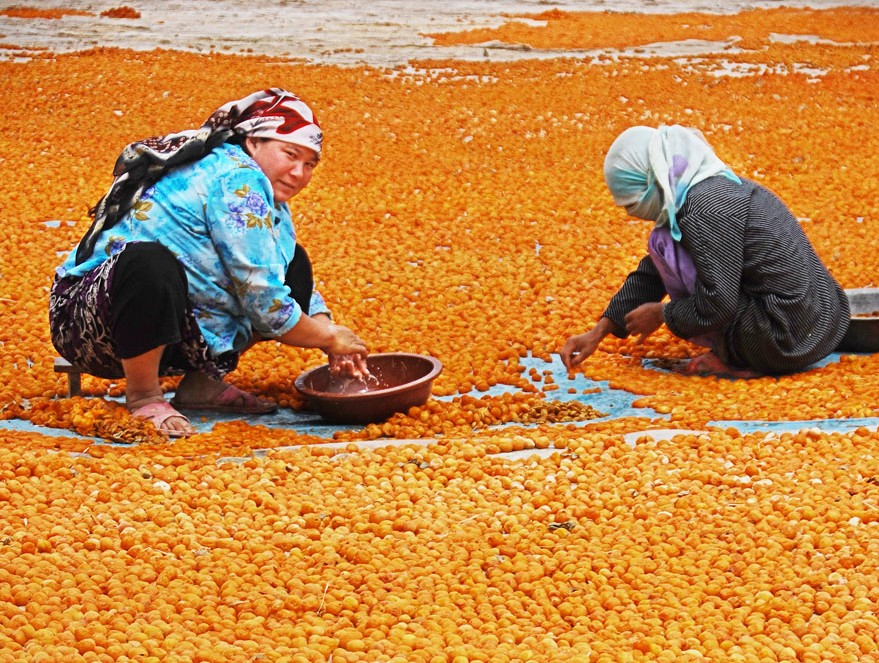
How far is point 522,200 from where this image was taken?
24.0 ft

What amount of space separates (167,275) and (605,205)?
13.9 feet

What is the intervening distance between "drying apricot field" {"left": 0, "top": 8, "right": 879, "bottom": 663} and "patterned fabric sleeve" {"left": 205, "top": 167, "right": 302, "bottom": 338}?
0.43 meters

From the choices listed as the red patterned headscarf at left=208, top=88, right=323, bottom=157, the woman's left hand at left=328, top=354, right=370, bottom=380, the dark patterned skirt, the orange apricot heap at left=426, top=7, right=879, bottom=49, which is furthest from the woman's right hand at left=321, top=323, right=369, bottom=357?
the orange apricot heap at left=426, top=7, right=879, bottom=49

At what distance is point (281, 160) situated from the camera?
3.72m

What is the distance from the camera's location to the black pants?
11.5 feet

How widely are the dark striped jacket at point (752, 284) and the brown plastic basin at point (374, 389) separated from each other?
1.01 metres

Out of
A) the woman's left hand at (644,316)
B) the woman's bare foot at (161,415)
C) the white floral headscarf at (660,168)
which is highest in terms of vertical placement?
the white floral headscarf at (660,168)

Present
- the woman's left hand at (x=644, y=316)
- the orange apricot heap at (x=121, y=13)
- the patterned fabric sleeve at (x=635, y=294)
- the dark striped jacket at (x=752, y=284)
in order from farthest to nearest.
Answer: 1. the orange apricot heap at (x=121, y=13)
2. the patterned fabric sleeve at (x=635, y=294)
3. the woman's left hand at (x=644, y=316)
4. the dark striped jacket at (x=752, y=284)

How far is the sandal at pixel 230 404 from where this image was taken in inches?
161

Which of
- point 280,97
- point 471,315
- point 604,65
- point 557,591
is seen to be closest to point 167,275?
point 280,97

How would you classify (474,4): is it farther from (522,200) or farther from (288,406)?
(288,406)

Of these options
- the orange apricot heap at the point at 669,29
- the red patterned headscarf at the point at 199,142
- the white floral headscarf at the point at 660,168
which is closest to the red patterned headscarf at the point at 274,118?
the red patterned headscarf at the point at 199,142

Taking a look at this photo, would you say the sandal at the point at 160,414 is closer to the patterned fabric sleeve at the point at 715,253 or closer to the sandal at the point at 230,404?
the sandal at the point at 230,404

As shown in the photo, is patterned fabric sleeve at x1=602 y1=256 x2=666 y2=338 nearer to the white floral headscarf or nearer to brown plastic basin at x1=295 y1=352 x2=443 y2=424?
the white floral headscarf
